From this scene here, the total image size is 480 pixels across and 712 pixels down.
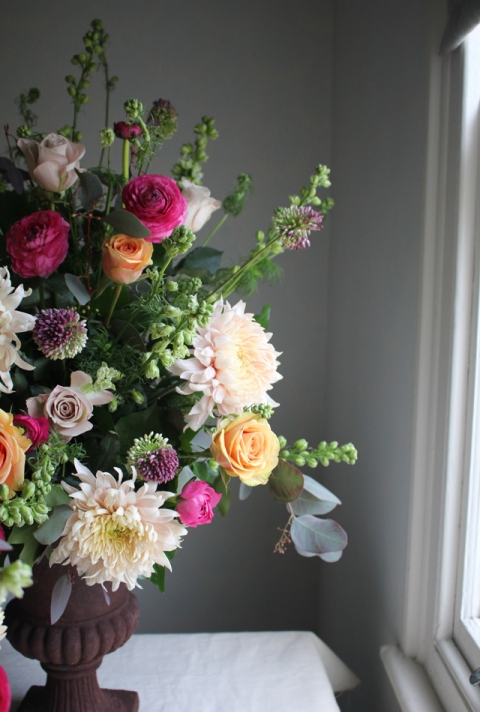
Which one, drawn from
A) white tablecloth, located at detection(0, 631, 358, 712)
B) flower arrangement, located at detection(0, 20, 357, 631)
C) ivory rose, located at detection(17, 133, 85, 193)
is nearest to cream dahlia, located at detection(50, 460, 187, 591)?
flower arrangement, located at detection(0, 20, 357, 631)

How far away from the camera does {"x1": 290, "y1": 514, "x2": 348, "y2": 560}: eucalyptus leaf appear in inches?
31.3

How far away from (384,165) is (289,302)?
0.46 metres

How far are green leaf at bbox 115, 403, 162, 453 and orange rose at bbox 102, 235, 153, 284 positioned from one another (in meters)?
0.16

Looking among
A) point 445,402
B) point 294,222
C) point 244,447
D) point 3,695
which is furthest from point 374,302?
point 3,695

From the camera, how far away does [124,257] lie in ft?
2.16

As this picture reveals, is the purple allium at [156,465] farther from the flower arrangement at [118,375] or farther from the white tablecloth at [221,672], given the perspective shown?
the white tablecloth at [221,672]

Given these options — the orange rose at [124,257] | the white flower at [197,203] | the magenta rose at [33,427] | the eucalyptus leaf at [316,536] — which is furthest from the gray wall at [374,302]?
the magenta rose at [33,427]

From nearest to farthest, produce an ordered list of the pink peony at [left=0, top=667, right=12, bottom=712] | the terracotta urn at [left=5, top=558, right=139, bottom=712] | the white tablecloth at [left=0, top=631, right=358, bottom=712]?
the pink peony at [left=0, top=667, right=12, bottom=712], the terracotta urn at [left=5, top=558, right=139, bottom=712], the white tablecloth at [left=0, top=631, right=358, bottom=712]

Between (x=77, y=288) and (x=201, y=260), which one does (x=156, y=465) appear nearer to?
(x=77, y=288)

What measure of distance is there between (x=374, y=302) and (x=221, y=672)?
69 cm

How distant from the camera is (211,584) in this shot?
153cm

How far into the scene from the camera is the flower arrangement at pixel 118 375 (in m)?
0.64

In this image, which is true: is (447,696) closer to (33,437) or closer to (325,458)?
(325,458)

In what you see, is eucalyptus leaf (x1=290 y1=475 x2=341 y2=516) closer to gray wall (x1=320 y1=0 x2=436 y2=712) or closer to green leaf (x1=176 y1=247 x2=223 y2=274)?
gray wall (x1=320 y1=0 x2=436 y2=712)
